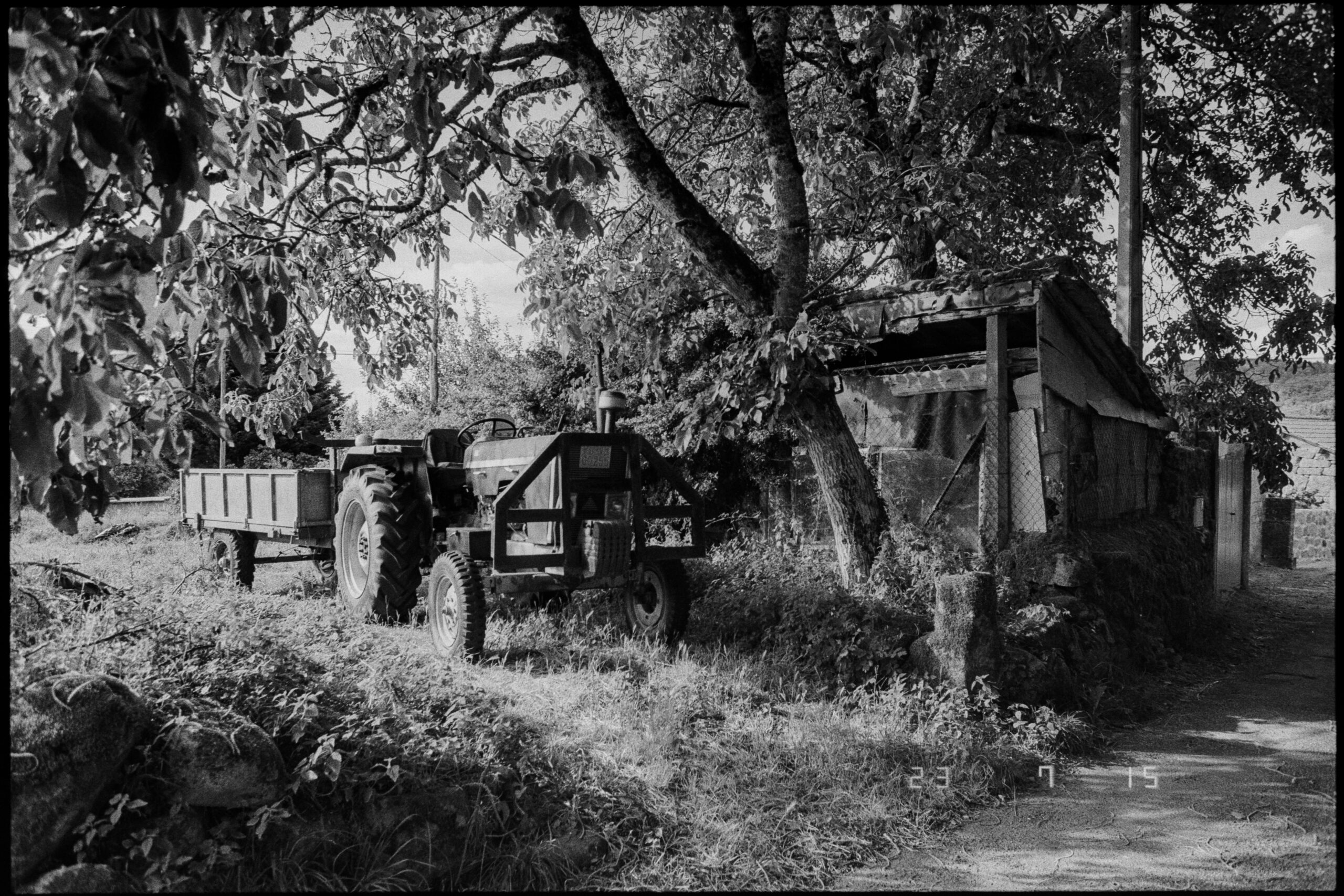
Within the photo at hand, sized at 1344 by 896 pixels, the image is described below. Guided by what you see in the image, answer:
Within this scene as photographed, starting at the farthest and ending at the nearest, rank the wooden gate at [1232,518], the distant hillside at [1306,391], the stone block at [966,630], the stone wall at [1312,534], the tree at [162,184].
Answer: the stone wall at [1312,534], the distant hillside at [1306,391], the wooden gate at [1232,518], the stone block at [966,630], the tree at [162,184]

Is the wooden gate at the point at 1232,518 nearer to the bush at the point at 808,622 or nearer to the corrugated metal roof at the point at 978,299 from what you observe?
the corrugated metal roof at the point at 978,299

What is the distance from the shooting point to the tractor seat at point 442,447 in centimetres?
829

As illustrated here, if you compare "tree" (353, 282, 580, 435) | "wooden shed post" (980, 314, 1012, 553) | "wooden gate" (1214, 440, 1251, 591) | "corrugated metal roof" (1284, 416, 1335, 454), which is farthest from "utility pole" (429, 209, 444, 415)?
"corrugated metal roof" (1284, 416, 1335, 454)

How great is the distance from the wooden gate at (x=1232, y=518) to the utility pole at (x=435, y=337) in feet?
32.6

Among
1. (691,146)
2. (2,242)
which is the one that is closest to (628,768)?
(2,242)

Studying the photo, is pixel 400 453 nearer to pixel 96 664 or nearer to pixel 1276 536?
pixel 96 664

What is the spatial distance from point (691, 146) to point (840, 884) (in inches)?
308

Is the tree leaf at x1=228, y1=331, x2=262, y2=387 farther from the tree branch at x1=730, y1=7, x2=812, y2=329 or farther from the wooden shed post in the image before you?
the wooden shed post

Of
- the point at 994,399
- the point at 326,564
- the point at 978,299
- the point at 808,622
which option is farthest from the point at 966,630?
the point at 326,564

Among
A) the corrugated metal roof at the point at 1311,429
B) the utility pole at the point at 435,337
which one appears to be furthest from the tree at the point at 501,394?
the corrugated metal roof at the point at 1311,429

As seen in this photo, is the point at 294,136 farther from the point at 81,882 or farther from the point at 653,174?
the point at 653,174

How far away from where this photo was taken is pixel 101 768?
3053 millimetres

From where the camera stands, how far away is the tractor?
626 cm

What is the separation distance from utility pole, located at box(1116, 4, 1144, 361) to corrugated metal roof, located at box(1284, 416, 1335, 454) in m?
8.52
